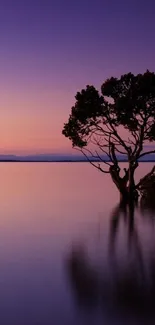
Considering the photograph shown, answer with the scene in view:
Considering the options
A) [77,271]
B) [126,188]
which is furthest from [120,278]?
[126,188]

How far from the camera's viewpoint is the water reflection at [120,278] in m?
8.94

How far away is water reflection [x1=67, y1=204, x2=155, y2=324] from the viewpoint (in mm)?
8938

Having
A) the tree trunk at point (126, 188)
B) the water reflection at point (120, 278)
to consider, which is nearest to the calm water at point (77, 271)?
the water reflection at point (120, 278)

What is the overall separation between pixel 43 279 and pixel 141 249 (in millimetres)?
5756

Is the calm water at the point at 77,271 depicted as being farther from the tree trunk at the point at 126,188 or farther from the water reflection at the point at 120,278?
the tree trunk at the point at 126,188

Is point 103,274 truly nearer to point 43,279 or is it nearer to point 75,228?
point 43,279

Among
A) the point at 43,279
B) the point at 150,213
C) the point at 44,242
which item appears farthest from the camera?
the point at 150,213

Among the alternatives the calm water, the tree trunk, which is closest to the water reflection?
the calm water

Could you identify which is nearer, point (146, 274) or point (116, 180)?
point (146, 274)

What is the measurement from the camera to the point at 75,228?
2225 centimetres

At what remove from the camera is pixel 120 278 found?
11500 mm

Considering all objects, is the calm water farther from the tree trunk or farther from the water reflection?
the tree trunk

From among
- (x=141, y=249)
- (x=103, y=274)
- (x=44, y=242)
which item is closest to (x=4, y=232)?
(x=44, y=242)

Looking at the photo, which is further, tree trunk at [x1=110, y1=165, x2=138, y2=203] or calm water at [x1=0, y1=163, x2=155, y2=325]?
tree trunk at [x1=110, y1=165, x2=138, y2=203]
